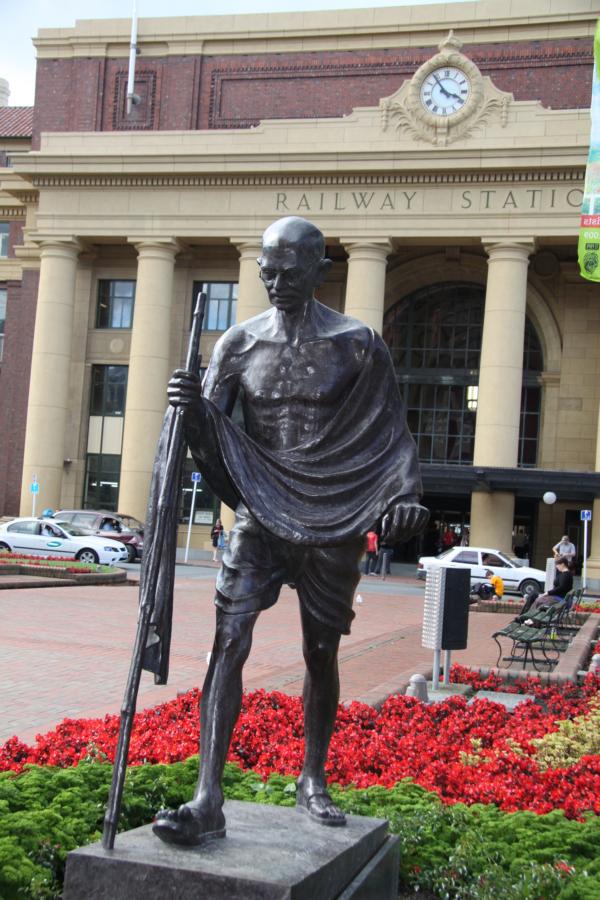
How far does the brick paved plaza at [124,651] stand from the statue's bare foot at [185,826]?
15.4 ft

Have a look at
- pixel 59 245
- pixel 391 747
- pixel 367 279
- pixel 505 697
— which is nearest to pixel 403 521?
pixel 391 747

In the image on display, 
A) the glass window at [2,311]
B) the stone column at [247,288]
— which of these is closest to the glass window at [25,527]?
the stone column at [247,288]

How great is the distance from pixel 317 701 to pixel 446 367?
42927mm

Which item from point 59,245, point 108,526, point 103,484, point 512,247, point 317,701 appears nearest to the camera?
point 317,701

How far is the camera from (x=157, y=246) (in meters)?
44.7

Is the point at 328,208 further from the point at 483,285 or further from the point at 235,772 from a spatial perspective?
the point at 235,772

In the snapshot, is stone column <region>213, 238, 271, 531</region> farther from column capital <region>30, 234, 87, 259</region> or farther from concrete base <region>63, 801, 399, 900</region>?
concrete base <region>63, 801, 399, 900</region>

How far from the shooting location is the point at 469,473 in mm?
39656

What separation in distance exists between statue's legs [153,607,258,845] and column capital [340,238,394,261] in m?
38.7

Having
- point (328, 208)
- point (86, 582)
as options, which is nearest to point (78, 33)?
point (328, 208)

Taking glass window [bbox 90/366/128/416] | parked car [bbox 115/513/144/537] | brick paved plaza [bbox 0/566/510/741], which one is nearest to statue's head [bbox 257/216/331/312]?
brick paved plaza [bbox 0/566/510/741]

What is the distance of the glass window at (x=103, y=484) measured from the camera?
46938 mm

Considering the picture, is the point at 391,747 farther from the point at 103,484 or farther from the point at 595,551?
the point at 103,484

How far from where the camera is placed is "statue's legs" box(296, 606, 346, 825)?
4.43 meters
